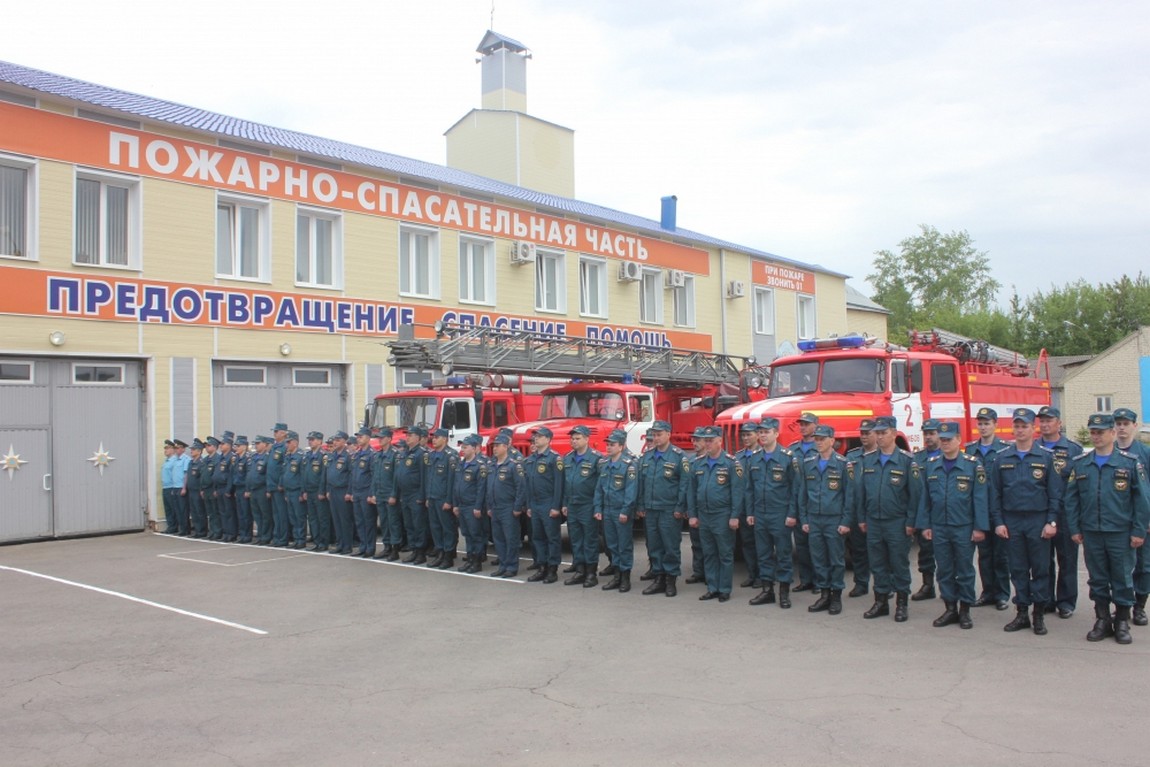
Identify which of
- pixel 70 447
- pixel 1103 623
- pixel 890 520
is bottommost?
pixel 1103 623

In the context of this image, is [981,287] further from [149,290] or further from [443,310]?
[149,290]

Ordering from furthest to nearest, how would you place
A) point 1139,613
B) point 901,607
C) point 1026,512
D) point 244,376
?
1. point 244,376
2. point 901,607
3. point 1026,512
4. point 1139,613

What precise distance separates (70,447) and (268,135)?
7812 millimetres

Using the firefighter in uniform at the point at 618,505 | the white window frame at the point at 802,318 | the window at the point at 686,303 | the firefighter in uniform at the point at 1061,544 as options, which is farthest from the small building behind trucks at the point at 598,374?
the white window frame at the point at 802,318

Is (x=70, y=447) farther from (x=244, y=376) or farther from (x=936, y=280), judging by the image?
(x=936, y=280)

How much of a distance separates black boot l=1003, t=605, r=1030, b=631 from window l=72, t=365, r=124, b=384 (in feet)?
48.0

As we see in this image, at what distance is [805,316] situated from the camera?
107 ft

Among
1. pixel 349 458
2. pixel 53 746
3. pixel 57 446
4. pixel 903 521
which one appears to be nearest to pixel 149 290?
pixel 57 446

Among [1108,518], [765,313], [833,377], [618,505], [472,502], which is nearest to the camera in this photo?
[1108,518]

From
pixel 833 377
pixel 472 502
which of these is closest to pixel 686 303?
pixel 833 377

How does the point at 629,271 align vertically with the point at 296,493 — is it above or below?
above

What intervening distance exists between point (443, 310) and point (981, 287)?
63.3 meters

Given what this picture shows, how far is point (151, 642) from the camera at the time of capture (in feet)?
26.3

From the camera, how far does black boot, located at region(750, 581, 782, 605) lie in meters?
9.20
